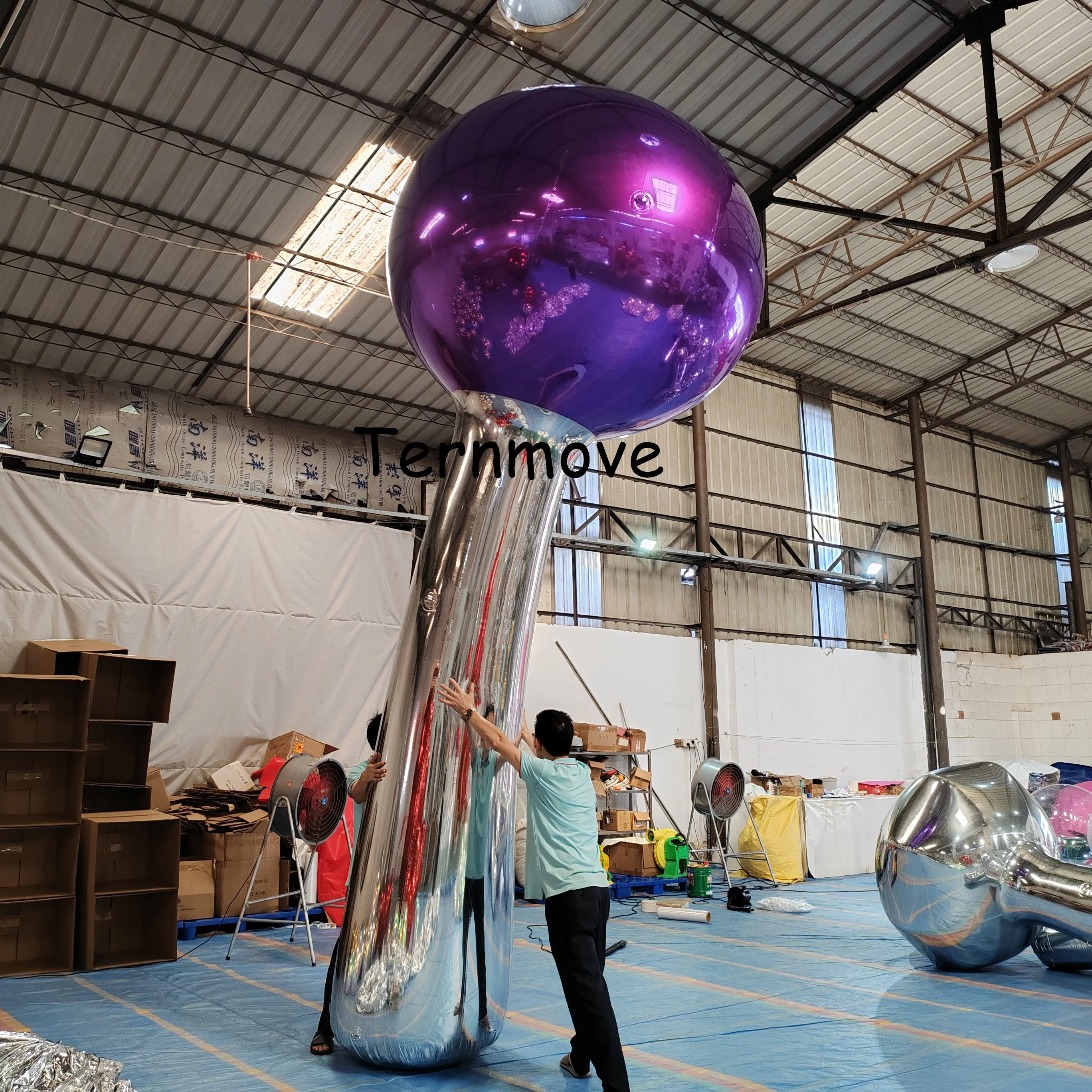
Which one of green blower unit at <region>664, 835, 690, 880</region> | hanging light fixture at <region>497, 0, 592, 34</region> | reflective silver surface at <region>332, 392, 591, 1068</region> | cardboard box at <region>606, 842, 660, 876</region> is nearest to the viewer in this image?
reflective silver surface at <region>332, 392, 591, 1068</region>

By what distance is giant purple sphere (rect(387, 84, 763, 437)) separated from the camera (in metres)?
2.54

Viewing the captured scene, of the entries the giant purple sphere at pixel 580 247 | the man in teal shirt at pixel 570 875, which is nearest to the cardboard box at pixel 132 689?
the man in teal shirt at pixel 570 875

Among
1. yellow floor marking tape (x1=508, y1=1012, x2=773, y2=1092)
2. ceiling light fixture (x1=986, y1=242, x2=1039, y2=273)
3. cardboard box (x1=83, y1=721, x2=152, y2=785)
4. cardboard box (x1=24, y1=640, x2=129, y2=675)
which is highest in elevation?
ceiling light fixture (x1=986, y1=242, x2=1039, y2=273)

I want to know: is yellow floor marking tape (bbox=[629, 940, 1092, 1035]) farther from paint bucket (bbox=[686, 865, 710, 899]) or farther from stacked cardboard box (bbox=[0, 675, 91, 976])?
stacked cardboard box (bbox=[0, 675, 91, 976])

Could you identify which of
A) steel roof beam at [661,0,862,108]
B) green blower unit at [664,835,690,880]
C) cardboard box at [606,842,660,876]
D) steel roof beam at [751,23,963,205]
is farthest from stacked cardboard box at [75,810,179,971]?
steel roof beam at [751,23,963,205]

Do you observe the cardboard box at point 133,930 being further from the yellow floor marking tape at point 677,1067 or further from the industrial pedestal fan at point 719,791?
the industrial pedestal fan at point 719,791

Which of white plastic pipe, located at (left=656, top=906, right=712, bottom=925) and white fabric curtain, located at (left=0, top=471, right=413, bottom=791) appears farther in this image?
white fabric curtain, located at (left=0, top=471, right=413, bottom=791)

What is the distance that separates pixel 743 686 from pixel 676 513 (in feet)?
10.2

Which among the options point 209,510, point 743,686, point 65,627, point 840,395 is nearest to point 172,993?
point 65,627

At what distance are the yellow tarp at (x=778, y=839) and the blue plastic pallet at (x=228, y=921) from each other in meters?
5.96

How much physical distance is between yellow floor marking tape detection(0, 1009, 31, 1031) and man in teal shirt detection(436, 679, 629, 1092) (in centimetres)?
293

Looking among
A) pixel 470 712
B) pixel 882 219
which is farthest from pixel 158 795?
pixel 882 219

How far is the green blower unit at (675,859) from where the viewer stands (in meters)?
11.7

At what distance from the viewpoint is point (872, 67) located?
11.2 meters
